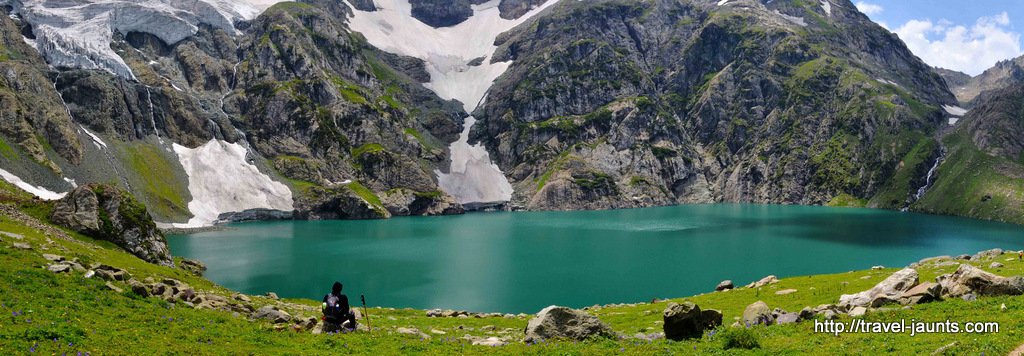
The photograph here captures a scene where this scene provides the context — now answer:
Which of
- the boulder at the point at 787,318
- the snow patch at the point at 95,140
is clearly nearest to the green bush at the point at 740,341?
the boulder at the point at 787,318

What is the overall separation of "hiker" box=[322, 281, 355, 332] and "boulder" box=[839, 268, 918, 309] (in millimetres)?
21223

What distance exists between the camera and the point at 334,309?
23.3 meters

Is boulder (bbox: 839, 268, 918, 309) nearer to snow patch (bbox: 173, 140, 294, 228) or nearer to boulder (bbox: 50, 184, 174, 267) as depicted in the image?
boulder (bbox: 50, 184, 174, 267)

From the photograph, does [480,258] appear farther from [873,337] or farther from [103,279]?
[873,337]

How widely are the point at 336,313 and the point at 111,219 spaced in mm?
43398

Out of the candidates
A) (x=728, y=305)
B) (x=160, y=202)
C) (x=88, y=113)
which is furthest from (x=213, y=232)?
(x=728, y=305)

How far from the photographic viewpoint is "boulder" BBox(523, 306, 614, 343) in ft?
70.0

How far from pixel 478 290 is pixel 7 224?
41.3 meters

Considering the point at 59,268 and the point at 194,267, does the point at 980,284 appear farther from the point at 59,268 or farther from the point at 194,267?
the point at 194,267

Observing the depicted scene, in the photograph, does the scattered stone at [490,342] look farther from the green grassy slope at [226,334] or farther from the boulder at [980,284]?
the boulder at [980,284]

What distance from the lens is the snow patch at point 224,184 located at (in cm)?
16912

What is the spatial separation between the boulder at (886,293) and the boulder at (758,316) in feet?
11.1

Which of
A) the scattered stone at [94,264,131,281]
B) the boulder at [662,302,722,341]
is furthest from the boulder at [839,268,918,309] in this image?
the scattered stone at [94,264,131,281]

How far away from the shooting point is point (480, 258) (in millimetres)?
89938
